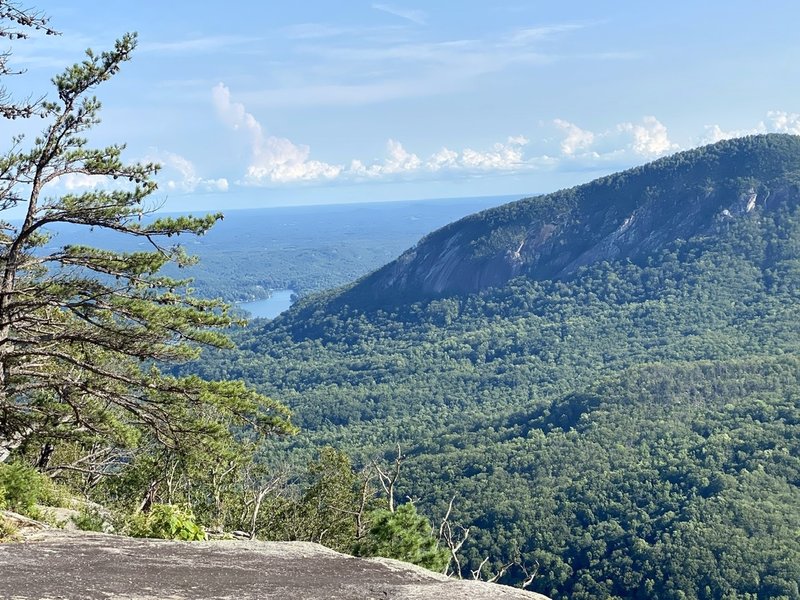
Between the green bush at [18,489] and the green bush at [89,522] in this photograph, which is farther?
the green bush at [89,522]

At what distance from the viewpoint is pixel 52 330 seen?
13.7m

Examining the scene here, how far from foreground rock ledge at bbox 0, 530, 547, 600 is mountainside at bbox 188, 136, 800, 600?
55.0m

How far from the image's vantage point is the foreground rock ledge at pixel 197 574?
7.60 metres

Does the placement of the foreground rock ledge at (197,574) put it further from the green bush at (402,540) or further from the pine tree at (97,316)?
the green bush at (402,540)

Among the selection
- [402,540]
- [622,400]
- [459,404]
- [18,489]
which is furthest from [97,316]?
[459,404]

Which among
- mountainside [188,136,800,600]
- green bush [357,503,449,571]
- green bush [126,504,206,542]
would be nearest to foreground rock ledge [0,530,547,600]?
green bush [126,504,206,542]

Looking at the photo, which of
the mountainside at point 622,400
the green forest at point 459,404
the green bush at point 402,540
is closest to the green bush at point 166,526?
the green forest at point 459,404

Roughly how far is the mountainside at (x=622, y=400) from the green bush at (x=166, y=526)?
54.2 metres

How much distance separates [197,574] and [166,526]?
3531mm

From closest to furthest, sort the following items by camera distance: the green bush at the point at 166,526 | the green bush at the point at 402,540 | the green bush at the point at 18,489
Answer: the green bush at the point at 18,489, the green bush at the point at 166,526, the green bush at the point at 402,540

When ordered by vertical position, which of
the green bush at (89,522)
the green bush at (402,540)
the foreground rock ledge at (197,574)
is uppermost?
the foreground rock ledge at (197,574)

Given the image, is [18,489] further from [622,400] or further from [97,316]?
[622,400]

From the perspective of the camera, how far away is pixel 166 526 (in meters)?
11.6

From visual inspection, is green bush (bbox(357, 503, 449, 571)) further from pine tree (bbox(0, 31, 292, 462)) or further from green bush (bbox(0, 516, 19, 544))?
green bush (bbox(0, 516, 19, 544))
